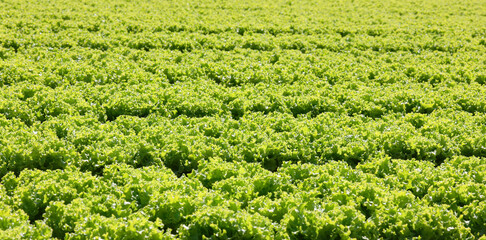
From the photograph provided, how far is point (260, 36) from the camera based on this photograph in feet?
57.1

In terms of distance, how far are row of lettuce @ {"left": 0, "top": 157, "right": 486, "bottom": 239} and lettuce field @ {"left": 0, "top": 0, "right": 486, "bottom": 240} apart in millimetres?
26

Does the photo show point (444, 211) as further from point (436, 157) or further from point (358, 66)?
point (358, 66)

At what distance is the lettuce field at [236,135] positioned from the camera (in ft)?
20.7

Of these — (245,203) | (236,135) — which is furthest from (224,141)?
(245,203)

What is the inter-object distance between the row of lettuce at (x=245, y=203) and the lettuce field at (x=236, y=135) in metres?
0.03

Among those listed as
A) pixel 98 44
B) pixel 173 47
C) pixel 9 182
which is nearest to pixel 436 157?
pixel 9 182

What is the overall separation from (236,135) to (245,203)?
2.17 m

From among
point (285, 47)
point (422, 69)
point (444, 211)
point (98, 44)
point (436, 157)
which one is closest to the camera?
point (444, 211)

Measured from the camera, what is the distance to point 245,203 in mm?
6852

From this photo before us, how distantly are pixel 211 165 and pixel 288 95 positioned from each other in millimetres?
4317

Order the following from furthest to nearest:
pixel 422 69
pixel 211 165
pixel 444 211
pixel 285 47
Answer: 1. pixel 285 47
2. pixel 422 69
3. pixel 211 165
4. pixel 444 211

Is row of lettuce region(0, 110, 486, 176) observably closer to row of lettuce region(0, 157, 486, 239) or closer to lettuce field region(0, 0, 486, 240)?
lettuce field region(0, 0, 486, 240)

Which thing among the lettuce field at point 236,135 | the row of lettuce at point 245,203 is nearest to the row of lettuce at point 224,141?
the lettuce field at point 236,135

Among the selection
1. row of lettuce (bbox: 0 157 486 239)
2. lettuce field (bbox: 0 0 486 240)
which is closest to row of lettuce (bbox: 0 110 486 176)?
lettuce field (bbox: 0 0 486 240)
